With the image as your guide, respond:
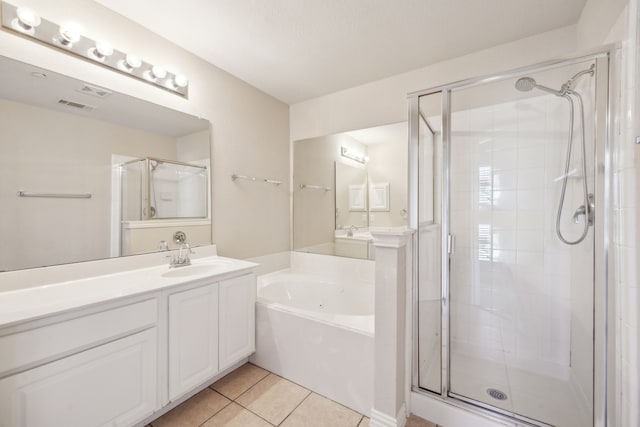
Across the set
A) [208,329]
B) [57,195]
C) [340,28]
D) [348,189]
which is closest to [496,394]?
[208,329]

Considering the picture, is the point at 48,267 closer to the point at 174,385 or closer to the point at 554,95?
the point at 174,385

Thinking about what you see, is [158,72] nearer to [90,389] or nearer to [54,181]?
[54,181]

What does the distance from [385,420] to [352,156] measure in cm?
218

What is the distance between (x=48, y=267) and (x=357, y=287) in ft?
7.08

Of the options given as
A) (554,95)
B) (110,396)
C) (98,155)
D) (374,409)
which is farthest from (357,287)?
(98,155)

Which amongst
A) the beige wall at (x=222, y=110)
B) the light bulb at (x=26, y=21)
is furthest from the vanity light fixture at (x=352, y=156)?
the light bulb at (x=26, y=21)

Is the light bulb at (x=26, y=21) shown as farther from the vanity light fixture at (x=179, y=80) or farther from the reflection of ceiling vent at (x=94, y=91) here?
the vanity light fixture at (x=179, y=80)

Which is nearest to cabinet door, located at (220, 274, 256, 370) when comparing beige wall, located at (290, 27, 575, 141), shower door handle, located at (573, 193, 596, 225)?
beige wall, located at (290, 27, 575, 141)

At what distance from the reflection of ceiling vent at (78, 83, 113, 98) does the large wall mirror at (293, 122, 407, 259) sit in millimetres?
1776

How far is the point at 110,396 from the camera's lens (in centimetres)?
118

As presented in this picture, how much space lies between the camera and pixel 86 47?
1.52 meters

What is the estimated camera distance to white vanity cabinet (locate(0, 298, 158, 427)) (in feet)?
3.14

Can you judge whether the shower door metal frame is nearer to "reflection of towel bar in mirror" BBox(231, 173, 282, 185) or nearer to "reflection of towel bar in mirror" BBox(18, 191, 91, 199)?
"reflection of towel bar in mirror" BBox(231, 173, 282, 185)

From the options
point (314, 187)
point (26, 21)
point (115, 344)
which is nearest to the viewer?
point (115, 344)
